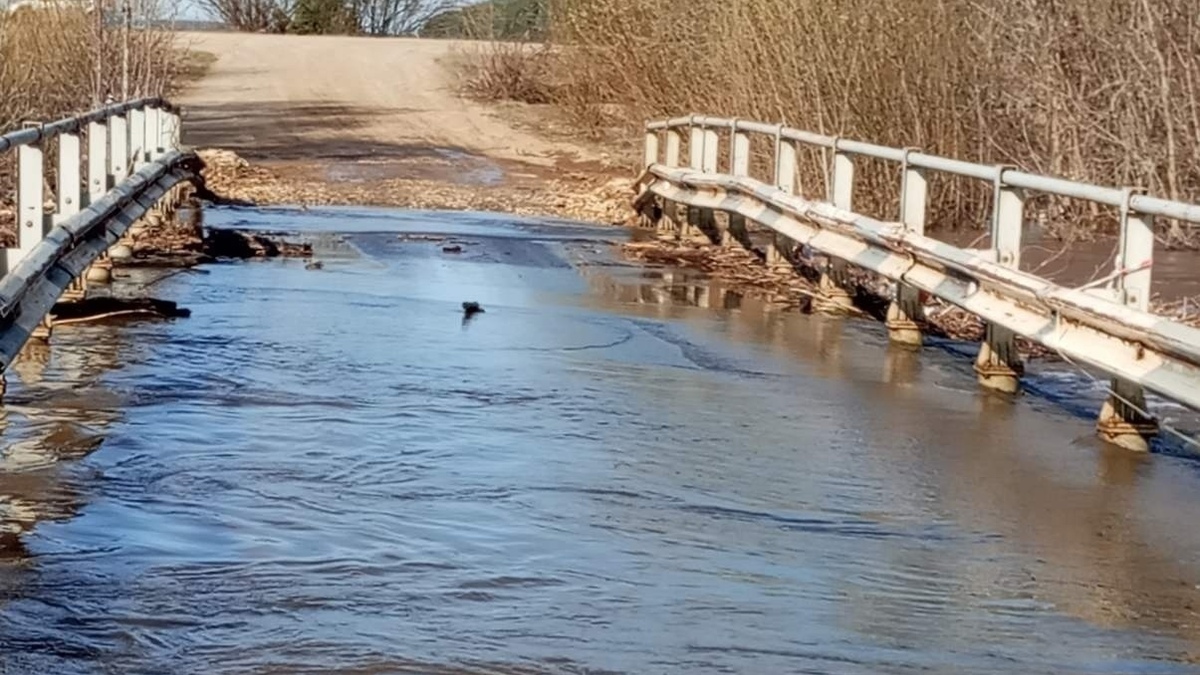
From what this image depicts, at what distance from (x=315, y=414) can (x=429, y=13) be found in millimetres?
61354

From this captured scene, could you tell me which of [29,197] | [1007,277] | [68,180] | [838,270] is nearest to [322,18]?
[838,270]

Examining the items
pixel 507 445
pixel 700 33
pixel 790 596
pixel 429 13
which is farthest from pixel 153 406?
pixel 429 13

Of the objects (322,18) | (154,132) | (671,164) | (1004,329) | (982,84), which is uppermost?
(322,18)

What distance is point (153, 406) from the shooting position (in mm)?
9523

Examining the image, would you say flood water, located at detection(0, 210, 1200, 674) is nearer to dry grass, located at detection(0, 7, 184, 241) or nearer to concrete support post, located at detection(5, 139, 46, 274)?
concrete support post, located at detection(5, 139, 46, 274)

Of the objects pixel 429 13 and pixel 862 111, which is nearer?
pixel 862 111

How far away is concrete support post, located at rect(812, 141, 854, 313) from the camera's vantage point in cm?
1452

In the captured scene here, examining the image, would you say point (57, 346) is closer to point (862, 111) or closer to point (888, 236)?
point (888, 236)

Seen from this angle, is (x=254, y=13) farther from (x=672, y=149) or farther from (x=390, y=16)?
(x=672, y=149)

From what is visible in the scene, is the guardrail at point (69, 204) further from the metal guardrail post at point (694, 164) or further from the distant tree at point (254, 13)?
the distant tree at point (254, 13)

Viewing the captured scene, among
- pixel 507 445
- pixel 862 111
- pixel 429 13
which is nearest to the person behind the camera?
pixel 507 445

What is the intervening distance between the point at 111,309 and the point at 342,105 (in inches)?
1277

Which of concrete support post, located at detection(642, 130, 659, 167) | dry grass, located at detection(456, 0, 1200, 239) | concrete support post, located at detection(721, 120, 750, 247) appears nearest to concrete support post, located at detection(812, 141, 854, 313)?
concrete support post, located at detection(721, 120, 750, 247)

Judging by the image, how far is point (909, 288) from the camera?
1325 centimetres
